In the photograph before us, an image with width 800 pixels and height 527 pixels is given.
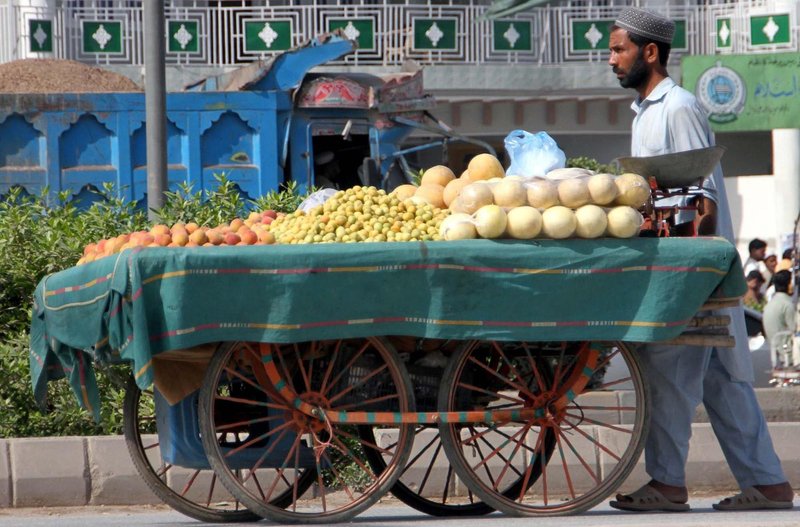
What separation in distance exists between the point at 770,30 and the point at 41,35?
11.1 meters

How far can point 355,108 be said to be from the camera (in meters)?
11.6

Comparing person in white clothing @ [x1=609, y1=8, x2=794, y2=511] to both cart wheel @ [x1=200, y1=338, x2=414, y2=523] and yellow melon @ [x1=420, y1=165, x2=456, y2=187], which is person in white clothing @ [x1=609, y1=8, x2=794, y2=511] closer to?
yellow melon @ [x1=420, y1=165, x2=456, y2=187]

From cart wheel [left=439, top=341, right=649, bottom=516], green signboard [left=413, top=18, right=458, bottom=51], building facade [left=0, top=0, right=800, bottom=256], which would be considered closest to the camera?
cart wheel [left=439, top=341, right=649, bottom=516]

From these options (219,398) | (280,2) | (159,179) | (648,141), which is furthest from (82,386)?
→ (280,2)

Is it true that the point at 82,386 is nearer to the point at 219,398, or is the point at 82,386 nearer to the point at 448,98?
the point at 219,398

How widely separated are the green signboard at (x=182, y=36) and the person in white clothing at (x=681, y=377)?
15099mm

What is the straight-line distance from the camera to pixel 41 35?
19422 mm

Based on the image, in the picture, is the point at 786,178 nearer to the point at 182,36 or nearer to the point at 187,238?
the point at 182,36

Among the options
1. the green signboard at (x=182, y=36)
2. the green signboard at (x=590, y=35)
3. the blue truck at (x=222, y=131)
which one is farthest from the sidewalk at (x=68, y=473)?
the green signboard at (x=590, y=35)

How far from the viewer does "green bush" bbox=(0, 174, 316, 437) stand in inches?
270

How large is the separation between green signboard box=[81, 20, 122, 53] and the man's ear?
1544cm

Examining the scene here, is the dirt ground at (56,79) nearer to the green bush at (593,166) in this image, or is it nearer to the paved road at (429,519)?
the green bush at (593,166)

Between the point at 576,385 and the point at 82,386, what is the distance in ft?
6.17

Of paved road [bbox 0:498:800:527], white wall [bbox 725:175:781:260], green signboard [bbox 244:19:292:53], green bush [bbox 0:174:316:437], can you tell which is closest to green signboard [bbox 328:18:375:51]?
green signboard [bbox 244:19:292:53]
